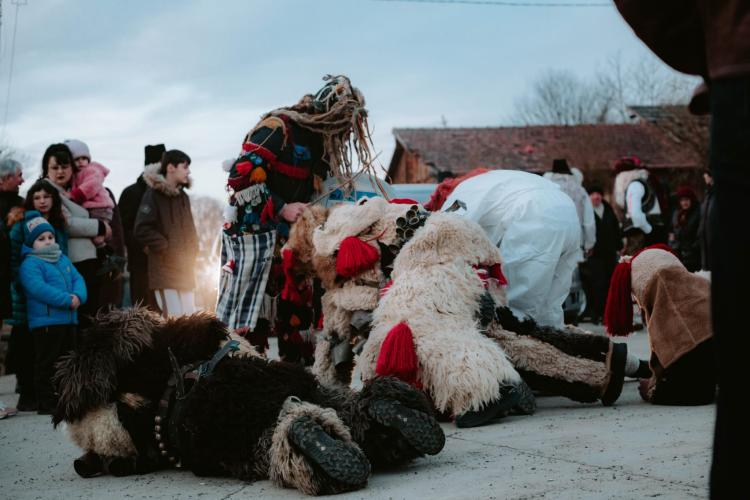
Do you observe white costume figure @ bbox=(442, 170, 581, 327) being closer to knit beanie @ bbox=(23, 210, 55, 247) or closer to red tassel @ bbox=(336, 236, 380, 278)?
red tassel @ bbox=(336, 236, 380, 278)

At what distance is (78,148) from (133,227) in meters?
1.39

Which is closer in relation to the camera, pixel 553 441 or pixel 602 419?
pixel 553 441

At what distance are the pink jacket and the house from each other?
2571 cm

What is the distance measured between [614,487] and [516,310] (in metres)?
2.35

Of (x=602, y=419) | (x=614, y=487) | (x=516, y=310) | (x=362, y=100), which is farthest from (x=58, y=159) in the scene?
(x=614, y=487)

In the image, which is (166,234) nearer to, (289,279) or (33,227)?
(33,227)

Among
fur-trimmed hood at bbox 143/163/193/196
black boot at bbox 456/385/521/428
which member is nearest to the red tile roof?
fur-trimmed hood at bbox 143/163/193/196

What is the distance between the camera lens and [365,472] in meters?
2.87

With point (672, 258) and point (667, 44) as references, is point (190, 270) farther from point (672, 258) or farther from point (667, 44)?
point (667, 44)

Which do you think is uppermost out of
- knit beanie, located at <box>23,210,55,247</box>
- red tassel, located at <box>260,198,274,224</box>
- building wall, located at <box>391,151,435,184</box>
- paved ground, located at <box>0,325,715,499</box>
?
building wall, located at <box>391,151,435,184</box>

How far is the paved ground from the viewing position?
9.34 feet

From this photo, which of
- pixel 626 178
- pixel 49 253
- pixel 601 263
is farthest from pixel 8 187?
pixel 601 263

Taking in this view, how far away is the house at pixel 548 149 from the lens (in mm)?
33688

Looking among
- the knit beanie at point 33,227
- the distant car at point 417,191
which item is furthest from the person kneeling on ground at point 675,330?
the distant car at point 417,191
